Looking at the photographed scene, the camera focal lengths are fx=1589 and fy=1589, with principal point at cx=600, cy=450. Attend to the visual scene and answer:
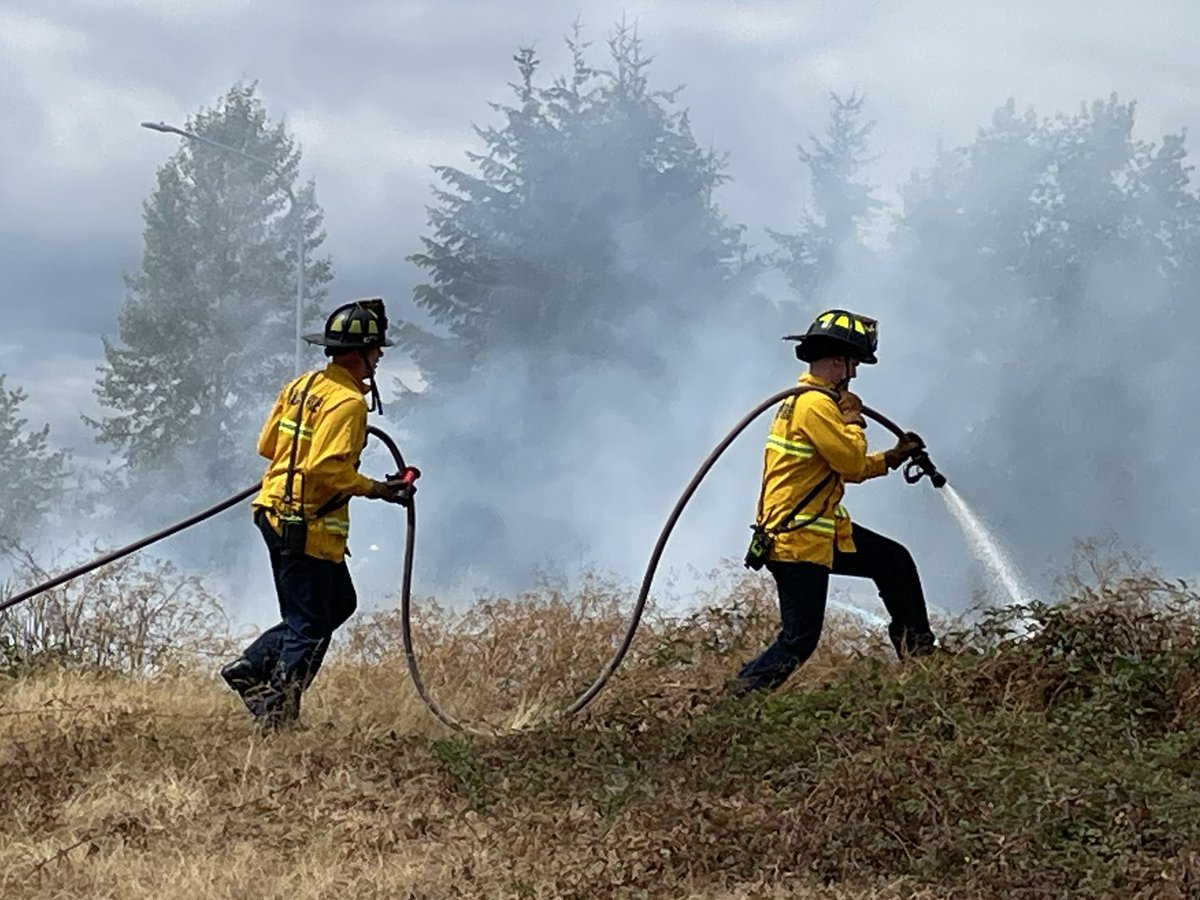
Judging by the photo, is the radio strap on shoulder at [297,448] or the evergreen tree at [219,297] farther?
the evergreen tree at [219,297]

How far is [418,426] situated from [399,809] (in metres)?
11.9

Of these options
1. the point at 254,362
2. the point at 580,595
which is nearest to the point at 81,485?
the point at 254,362

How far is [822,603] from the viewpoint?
640cm

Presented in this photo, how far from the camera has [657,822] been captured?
15.8 feet

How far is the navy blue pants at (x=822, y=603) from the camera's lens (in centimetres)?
638

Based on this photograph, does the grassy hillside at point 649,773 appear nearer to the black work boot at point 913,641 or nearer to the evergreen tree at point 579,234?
the black work boot at point 913,641

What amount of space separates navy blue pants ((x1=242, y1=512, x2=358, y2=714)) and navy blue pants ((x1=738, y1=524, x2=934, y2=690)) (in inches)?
66.9

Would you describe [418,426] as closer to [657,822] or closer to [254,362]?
[254,362]

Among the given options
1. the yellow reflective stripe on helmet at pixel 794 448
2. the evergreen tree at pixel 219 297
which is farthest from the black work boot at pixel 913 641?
the evergreen tree at pixel 219 297

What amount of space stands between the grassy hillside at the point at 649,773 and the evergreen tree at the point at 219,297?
14853 millimetres

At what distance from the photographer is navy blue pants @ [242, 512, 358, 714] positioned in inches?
247

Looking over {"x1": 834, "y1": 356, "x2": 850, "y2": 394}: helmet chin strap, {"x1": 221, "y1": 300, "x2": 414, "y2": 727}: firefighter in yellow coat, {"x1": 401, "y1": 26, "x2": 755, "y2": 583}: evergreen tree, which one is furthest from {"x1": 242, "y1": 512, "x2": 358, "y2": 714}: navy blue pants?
{"x1": 401, "y1": 26, "x2": 755, "y2": 583}: evergreen tree

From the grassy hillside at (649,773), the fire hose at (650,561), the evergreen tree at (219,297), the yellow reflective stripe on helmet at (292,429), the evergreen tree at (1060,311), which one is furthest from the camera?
the evergreen tree at (219,297)

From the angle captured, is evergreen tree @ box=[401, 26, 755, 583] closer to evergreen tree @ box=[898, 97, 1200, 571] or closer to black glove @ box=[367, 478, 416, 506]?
evergreen tree @ box=[898, 97, 1200, 571]
